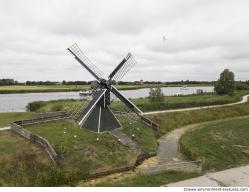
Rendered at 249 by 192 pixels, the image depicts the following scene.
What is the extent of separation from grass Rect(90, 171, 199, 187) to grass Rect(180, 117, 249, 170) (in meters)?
4.88

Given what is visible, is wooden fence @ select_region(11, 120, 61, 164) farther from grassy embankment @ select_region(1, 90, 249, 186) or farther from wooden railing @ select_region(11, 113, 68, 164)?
grassy embankment @ select_region(1, 90, 249, 186)

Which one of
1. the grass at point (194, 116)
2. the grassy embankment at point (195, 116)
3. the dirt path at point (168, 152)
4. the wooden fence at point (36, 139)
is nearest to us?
the wooden fence at point (36, 139)

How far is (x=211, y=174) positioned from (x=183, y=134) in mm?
16941

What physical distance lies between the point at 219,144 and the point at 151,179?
645 inches

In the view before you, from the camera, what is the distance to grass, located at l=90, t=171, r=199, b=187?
26.7m

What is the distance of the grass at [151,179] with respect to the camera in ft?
87.5

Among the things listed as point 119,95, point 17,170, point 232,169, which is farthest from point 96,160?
point 232,169

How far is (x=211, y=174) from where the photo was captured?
29.8 metres

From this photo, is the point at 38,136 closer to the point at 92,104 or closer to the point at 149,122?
the point at 92,104

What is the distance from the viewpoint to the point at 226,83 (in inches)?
3472

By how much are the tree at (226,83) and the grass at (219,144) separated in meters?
36.8

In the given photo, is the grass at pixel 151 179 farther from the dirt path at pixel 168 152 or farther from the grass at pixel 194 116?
the grass at pixel 194 116

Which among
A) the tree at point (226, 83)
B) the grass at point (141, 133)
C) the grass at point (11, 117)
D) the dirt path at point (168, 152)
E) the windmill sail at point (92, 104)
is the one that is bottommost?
the dirt path at point (168, 152)

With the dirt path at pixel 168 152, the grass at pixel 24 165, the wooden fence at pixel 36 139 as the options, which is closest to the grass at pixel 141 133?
the dirt path at pixel 168 152
